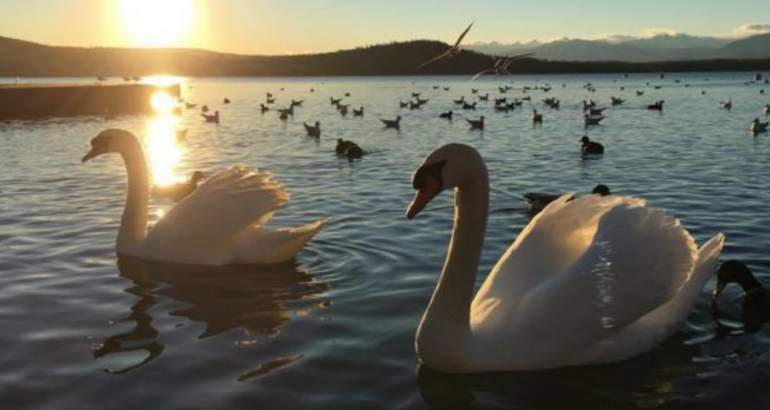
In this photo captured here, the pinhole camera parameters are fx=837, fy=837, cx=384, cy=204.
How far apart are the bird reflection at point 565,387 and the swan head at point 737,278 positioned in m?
2.12

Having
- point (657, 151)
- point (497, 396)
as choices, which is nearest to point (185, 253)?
point (497, 396)

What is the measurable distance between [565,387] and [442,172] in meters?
1.97

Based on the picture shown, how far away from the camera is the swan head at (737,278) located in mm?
8836

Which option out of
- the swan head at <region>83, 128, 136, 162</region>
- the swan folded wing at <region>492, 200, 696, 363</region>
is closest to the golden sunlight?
the swan head at <region>83, 128, 136, 162</region>

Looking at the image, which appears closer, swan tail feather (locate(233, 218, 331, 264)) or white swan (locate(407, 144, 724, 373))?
white swan (locate(407, 144, 724, 373))

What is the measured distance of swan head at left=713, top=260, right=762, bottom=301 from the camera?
8836mm

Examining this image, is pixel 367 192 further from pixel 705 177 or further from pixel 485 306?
pixel 485 306

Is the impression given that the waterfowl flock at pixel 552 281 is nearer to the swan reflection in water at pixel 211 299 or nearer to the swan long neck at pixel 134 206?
the swan reflection in water at pixel 211 299

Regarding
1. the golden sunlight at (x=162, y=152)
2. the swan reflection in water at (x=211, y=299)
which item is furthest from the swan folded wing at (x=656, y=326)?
the golden sunlight at (x=162, y=152)

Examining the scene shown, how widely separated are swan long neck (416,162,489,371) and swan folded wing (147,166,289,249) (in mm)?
4329

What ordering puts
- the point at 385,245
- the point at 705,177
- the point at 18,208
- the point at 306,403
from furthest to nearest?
A: the point at 705,177, the point at 18,208, the point at 385,245, the point at 306,403

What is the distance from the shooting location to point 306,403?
20.7ft

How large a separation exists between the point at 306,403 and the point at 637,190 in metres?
13.0

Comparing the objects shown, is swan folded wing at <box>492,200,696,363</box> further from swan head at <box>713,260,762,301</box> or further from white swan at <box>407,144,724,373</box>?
swan head at <box>713,260,762,301</box>
